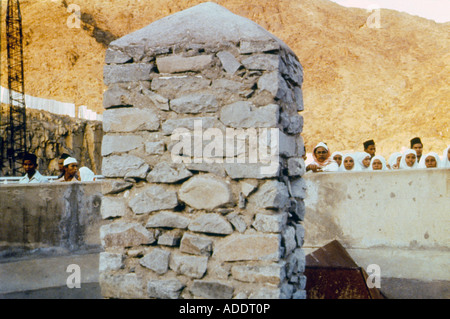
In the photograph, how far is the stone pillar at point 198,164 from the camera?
9.37 ft

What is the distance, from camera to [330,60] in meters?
36.1

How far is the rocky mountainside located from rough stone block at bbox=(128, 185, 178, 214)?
2388 centimetres

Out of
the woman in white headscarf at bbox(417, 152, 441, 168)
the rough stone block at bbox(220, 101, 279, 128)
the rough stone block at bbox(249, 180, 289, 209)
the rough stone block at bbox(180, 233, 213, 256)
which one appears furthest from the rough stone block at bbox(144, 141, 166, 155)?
the woman in white headscarf at bbox(417, 152, 441, 168)

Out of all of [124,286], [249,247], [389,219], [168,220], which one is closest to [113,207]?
[168,220]

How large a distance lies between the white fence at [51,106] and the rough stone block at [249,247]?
85.3 feet

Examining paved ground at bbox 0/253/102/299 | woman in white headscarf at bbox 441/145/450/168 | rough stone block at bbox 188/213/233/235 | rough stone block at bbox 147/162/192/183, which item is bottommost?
paved ground at bbox 0/253/102/299

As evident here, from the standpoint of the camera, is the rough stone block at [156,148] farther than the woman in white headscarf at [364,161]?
No

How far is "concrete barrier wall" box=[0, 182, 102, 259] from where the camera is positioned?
4188 millimetres

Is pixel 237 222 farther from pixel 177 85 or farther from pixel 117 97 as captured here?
pixel 117 97

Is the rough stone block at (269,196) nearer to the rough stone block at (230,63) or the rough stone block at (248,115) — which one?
the rough stone block at (248,115)

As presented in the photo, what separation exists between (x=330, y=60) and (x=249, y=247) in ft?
116

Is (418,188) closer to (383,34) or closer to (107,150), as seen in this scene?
(107,150)

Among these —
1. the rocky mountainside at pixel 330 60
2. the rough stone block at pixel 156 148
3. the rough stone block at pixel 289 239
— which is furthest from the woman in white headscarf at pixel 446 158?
the rocky mountainside at pixel 330 60

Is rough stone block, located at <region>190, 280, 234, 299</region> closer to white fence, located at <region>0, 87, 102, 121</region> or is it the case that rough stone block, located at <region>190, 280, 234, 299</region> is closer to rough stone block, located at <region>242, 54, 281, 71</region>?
rough stone block, located at <region>242, 54, 281, 71</region>
